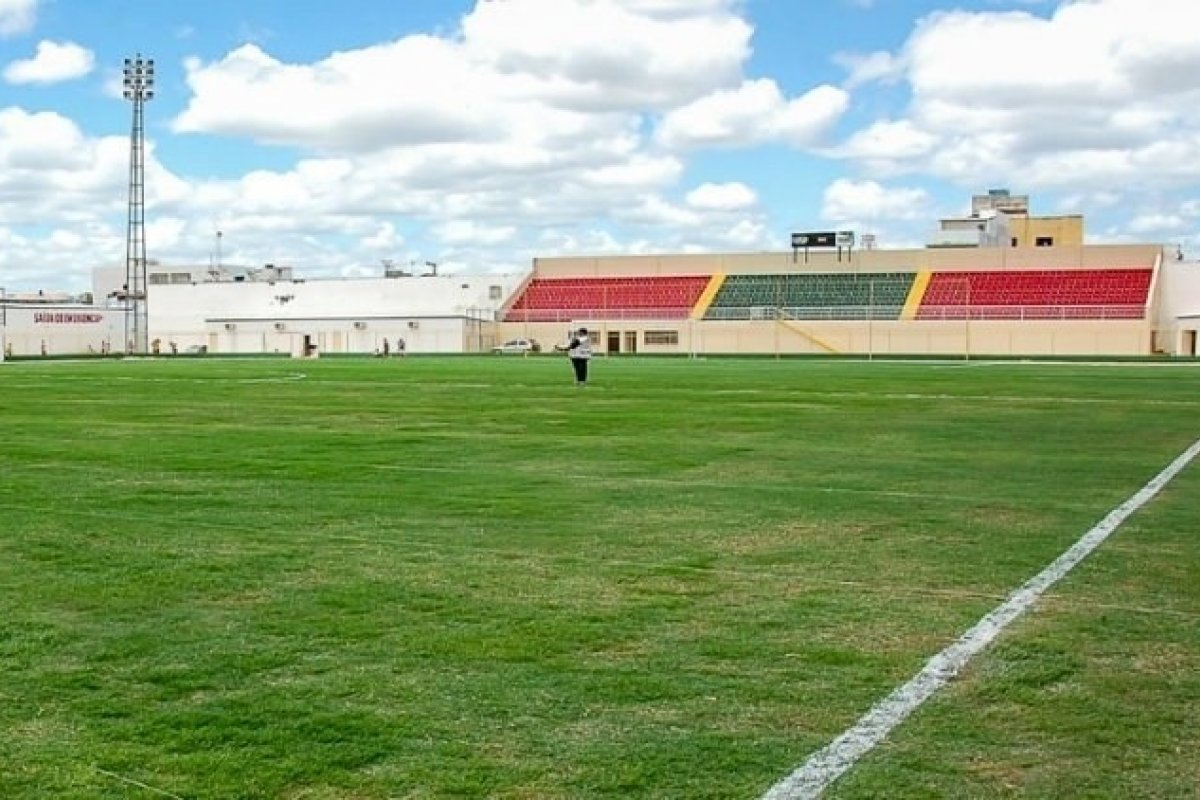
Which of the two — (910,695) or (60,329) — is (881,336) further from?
(910,695)

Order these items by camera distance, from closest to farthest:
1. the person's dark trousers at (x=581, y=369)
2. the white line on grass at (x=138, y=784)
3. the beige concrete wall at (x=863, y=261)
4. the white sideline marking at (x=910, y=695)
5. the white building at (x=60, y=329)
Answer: the white line on grass at (x=138, y=784) < the white sideline marking at (x=910, y=695) < the person's dark trousers at (x=581, y=369) < the beige concrete wall at (x=863, y=261) < the white building at (x=60, y=329)

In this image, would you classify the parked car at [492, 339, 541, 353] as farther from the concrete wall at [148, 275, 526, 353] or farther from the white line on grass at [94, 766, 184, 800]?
the white line on grass at [94, 766, 184, 800]

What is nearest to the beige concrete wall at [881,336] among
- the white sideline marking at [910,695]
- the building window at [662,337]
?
the building window at [662,337]

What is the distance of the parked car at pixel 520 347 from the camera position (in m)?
94.3

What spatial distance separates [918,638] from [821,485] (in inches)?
264

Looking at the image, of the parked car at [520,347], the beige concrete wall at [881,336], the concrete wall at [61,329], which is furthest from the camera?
the concrete wall at [61,329]

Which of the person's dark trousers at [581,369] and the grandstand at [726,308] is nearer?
the person's dark trousers at [581,369]

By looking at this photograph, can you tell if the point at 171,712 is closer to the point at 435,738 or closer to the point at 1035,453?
the point at 435,738

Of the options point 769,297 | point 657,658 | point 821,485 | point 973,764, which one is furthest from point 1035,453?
point 769,297

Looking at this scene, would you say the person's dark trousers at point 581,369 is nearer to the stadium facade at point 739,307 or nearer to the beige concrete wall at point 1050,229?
the stadium facade at point 739,307

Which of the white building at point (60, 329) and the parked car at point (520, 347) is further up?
the white building at point (60, 329)

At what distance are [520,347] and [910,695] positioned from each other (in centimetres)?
8929

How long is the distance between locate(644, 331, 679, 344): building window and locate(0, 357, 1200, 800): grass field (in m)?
75.7

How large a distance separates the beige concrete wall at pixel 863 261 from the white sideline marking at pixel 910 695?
276ft
